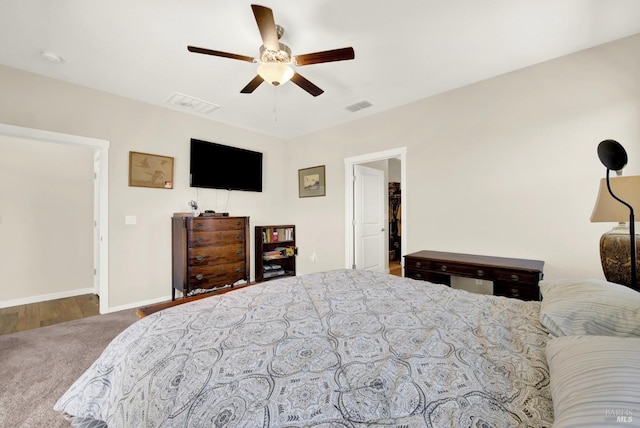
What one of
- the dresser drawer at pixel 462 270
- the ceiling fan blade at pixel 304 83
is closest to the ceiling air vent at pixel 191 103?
the ceiling fan blade at pixel 304 83

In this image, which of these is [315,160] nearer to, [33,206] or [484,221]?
[484,221]

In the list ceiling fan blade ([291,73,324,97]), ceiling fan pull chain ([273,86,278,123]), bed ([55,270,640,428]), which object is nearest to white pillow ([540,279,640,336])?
bed ([55,270,640,428])

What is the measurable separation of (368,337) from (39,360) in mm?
2746

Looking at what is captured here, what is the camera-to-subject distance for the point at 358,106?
3531 millimetres

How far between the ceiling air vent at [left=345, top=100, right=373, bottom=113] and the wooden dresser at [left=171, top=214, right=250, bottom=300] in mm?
2221

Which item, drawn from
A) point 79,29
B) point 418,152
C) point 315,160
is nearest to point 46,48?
point 79,29

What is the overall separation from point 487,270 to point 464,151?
1392 millimetres

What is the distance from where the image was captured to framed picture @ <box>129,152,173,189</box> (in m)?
3.27

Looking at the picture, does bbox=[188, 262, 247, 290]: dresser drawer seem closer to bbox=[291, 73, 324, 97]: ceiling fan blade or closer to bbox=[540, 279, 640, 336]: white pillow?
bbox=[291, 73, 324, 97]: ceiling fan blade

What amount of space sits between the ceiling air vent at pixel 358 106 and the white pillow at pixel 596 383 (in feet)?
10.6

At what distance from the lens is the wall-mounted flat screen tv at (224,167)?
3740 millimetres

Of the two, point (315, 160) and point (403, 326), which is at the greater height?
point (315, 160)

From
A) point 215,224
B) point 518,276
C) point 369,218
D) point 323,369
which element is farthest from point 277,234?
point 323,369

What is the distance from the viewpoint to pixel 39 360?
2.04m
